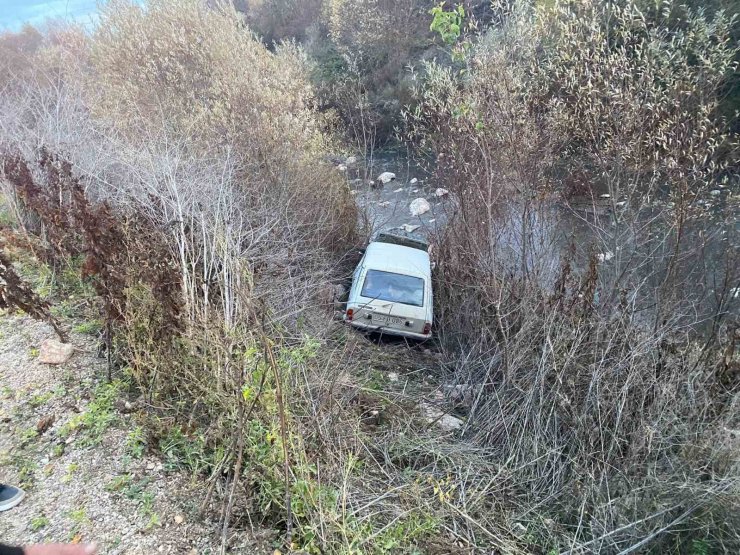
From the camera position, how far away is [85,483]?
3277 millimetres

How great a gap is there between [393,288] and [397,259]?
642mm

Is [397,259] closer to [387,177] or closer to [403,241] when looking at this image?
[403,241]

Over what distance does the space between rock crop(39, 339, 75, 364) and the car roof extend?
418cm

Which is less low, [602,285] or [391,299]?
[602,285]

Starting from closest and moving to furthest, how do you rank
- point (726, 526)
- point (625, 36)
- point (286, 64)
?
1. point (726, 526)
2. point (625, 36)
3. point (286, 64)

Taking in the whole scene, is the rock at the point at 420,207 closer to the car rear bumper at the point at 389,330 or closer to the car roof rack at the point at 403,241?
the car roof rack at the point at 403,241

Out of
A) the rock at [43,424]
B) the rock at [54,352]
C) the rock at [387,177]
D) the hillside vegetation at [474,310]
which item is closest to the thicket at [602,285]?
the hillside vegetation at [474,310]

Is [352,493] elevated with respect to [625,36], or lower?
lower

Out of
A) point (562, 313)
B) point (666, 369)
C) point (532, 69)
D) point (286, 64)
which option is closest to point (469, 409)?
point (562, 313)

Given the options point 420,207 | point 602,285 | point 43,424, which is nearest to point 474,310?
point 602,285

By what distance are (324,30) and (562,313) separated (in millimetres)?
22795

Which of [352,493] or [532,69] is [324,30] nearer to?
[532,69]

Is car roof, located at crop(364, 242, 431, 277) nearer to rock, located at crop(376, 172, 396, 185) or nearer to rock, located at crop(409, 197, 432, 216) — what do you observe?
rock, located at crop(409, 197, 432, 216)

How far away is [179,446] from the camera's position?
367 cm
